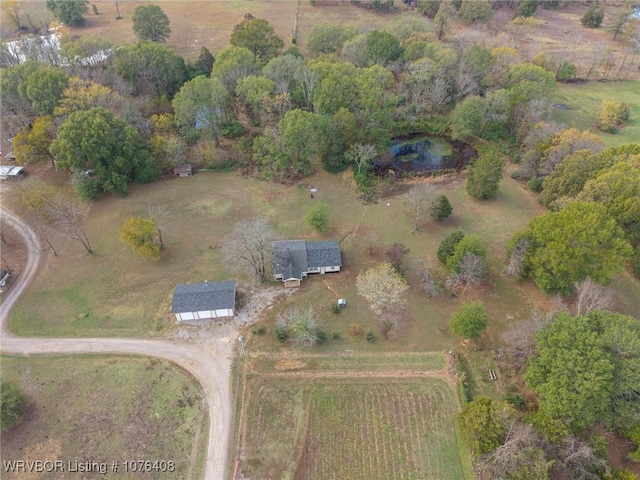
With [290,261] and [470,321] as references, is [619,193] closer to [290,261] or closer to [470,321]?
[470,321]

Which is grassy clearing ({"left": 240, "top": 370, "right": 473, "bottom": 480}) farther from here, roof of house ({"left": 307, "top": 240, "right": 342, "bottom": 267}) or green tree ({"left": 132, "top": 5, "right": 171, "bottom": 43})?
green tree ({"left": 132, "top": 5, "right": 171, "bottom": 43})

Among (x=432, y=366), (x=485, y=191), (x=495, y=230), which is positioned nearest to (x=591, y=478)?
(x=432, y=366)

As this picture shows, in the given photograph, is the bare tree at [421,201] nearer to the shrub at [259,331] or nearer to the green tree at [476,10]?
the shrub at [259,331]

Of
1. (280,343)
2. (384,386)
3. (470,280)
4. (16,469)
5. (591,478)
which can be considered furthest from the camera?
(470,280)

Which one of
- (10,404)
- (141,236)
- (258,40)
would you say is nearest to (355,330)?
(141,236)

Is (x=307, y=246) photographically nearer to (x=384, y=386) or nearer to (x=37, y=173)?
(x=384, y=386)

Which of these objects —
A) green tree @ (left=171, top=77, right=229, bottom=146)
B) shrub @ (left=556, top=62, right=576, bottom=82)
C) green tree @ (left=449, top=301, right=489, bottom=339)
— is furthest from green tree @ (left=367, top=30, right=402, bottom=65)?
green tree @ (left=449, top=301, right=489, bottom=339)
